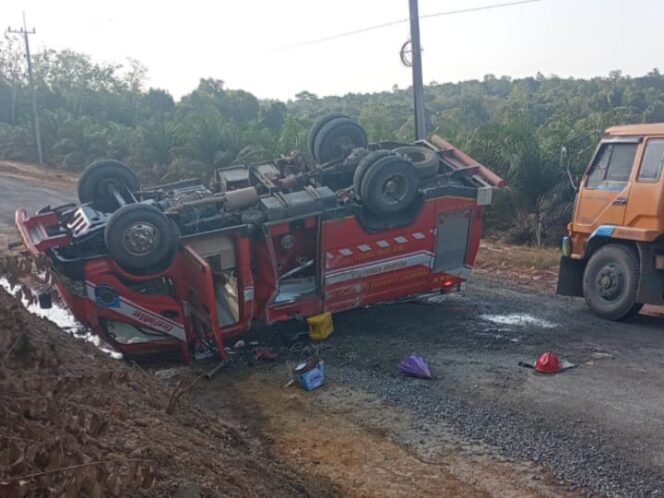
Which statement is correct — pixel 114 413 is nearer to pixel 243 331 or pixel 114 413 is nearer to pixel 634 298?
pixel 243 331

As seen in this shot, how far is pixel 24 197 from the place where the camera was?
1912cm

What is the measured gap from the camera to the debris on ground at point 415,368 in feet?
22.9

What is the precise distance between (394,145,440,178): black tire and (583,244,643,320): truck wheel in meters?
2.29

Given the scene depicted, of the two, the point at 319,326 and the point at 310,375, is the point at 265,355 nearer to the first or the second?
the point at 319,326

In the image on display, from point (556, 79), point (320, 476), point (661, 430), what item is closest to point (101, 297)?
point (320, 476)

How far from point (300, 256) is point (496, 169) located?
26.9ft

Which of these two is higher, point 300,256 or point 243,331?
point 300,256

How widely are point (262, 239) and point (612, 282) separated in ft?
14.0

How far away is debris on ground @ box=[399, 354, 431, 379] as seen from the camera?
6.99 meters

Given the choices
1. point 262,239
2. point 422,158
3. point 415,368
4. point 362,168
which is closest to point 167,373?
point 262,239

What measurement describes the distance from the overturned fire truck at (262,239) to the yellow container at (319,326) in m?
0.12

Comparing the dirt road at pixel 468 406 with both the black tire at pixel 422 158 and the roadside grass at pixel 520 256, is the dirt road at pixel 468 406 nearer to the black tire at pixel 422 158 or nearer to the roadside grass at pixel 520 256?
the black tire at pixel 422 158

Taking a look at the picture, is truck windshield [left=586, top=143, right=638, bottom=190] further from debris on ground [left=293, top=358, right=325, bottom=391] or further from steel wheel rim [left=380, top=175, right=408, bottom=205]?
debris on ground [left=293, top=358, right=325, bottom=391]

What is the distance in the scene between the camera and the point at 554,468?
5105 mm
